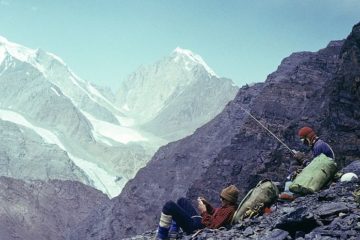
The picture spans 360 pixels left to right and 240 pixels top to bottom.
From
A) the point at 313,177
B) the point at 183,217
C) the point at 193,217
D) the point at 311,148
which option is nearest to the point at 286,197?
the point at 313,177

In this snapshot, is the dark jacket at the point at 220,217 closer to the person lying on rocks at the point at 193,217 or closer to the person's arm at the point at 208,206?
the person lying on rocks at the point at 193,217

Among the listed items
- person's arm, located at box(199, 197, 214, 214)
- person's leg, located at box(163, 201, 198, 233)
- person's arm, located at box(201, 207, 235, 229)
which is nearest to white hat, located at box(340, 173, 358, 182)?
person's arm, located at box(201, 207, 235, 229)

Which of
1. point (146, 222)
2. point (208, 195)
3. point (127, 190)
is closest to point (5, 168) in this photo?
point (127, 190)

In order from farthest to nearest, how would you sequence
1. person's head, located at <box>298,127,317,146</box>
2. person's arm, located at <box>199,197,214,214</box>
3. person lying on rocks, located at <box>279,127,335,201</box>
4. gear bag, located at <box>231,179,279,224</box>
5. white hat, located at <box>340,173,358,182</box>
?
person's head, located at <box>298,127,317,146</box>, person lying on rocks, located at <box>279,127,335,201</box>, white hat, located at <box>340,173,358,182</box>, person's arm, located at <box>199,197,214,214</box>, gear bag, located at <box>231,179,279,224</box>

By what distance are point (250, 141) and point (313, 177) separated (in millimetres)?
56034

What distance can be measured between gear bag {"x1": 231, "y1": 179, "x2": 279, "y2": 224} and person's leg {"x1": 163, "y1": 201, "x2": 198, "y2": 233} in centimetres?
86

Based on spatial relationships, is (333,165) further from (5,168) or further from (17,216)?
(5,168)

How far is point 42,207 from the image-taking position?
122625mm

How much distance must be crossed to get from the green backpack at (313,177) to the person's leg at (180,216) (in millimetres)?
2331

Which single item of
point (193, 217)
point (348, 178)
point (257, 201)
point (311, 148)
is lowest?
point (193, 217)

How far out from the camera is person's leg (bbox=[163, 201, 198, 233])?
11069mm

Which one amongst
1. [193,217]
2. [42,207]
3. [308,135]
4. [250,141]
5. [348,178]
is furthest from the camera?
[42,207]

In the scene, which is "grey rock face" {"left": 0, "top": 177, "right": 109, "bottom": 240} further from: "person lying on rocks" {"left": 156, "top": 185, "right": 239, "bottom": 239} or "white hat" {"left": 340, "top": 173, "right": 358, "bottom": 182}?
"white hat" {"left": 340, "top": 173, "right": 358, "bottom": 182}

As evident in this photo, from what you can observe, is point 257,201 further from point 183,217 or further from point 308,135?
point 308,135
